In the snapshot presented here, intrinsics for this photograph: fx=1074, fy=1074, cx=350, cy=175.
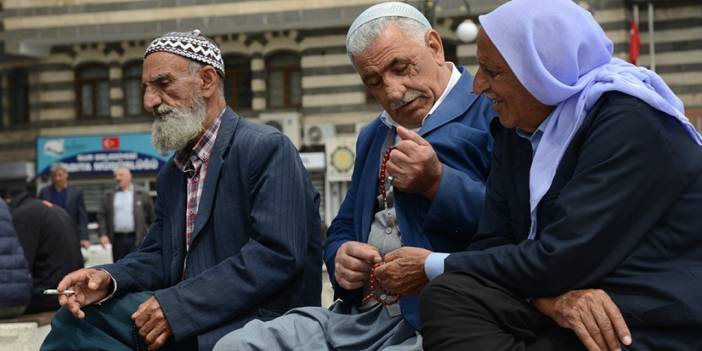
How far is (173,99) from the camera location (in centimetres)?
422

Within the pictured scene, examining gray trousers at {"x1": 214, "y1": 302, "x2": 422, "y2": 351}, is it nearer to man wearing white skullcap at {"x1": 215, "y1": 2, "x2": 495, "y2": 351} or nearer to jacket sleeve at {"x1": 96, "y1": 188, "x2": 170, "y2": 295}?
man wearing white skullcap at {"x1": 215, "y1": 2, "x2": 495, "y2": 351}

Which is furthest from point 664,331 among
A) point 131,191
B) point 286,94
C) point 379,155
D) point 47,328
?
point 286,94

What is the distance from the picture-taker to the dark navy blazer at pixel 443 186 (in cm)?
343

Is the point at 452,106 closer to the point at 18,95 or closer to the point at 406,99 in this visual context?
the point at 406,99

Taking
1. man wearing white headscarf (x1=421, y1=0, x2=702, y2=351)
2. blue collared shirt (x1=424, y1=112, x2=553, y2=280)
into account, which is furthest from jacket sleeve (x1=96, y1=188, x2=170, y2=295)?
man wearing white headscarf (x1=421, y1=0, x2=702, y2=351)

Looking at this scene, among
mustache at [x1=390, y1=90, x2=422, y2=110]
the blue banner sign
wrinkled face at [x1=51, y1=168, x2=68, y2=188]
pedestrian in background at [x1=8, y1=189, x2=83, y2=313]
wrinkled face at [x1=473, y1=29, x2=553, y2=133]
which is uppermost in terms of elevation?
wrinkled face at [x1=473, y1=29, x2=553, y2=133]

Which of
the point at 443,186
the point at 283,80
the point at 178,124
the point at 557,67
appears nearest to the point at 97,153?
the point at 283,80

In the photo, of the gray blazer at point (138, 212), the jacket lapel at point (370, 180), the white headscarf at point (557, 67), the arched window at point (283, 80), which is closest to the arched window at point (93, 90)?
the arched window at point (283, 80)

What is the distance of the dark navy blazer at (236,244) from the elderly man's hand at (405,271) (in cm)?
86

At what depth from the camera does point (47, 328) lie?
22.0 feet

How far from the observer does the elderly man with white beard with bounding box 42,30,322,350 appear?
12.7 feet

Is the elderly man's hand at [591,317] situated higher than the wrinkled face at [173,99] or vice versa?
the wrinkled face at [173,99]

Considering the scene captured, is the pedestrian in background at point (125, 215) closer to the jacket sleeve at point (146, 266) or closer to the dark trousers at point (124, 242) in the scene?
the dark trousers at point (124, 242)

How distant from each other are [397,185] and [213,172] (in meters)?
0.97
